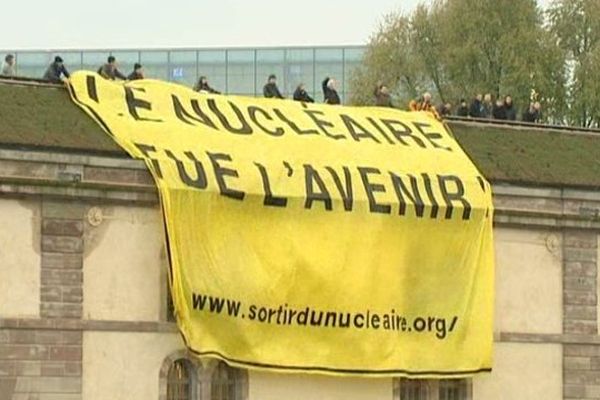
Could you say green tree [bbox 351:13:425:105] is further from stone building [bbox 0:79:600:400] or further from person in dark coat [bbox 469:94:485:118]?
stone building [bbox 0:79:600:400]

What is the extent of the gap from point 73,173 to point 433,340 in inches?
381

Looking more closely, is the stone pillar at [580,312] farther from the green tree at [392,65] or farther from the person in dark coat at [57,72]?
the green tree at [392,65]

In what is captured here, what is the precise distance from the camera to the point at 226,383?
169 feet

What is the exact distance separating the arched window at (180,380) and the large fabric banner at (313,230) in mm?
1002

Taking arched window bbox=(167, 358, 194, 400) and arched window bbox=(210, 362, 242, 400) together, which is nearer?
arched window bbox=(167, 358, 194, 400)

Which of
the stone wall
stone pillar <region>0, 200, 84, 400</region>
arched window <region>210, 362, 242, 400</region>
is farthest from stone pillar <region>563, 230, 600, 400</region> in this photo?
stone pillar <region>0, 200, 84, 400</region>

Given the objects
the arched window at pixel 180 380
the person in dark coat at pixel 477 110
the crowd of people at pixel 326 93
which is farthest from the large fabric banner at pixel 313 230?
the person in dark coat at pixel 477 110

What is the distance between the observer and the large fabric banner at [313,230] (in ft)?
166

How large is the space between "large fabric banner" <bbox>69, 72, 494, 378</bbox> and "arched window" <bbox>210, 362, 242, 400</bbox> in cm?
72

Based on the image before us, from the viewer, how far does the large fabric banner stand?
50500 mm

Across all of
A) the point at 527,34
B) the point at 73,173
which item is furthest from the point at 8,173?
the point at 527,34

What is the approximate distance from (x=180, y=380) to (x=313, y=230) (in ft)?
14.6

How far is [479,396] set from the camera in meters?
55.1

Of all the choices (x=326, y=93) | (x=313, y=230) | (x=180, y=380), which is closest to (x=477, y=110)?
(x=326, y=93)
